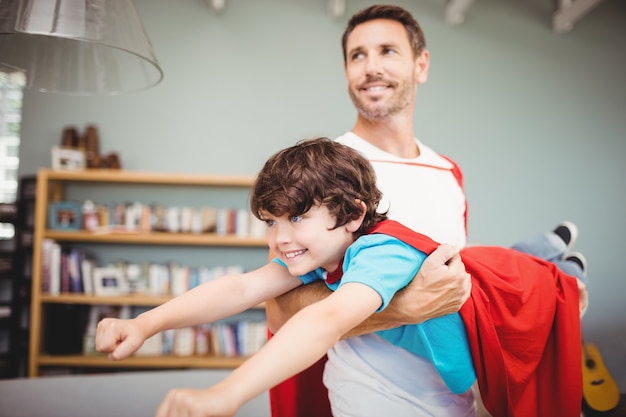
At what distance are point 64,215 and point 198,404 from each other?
399cm

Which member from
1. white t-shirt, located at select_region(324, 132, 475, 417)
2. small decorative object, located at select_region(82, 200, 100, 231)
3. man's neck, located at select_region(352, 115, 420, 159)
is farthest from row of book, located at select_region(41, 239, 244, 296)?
white t-shirt, located at select_region(324, 132, 475, 417)

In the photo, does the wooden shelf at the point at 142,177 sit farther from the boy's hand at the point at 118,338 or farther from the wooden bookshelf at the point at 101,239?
the boy's hand at the point at 118,338

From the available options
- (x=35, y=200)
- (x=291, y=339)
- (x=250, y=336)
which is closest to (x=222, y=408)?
(x=291, y=339)

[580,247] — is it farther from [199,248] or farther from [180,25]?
[180,25]

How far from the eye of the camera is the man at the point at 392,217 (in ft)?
4.17

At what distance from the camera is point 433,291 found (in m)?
1.06

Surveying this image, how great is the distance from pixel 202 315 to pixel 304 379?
27.1 inches

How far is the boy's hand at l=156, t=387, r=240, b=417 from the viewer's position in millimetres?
600

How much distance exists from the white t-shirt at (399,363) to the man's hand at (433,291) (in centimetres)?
29

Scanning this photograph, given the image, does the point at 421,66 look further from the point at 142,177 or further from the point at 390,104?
the point at 142,177

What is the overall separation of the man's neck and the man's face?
3 centimetres

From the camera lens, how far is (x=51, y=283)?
155 inches

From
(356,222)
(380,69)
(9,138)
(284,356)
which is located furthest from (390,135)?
(9,138)

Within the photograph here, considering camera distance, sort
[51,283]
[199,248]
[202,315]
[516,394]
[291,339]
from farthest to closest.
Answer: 1. [199,248]
2. [51,283]
3. [516,394]
4. [202,315]
5. [291,339]
